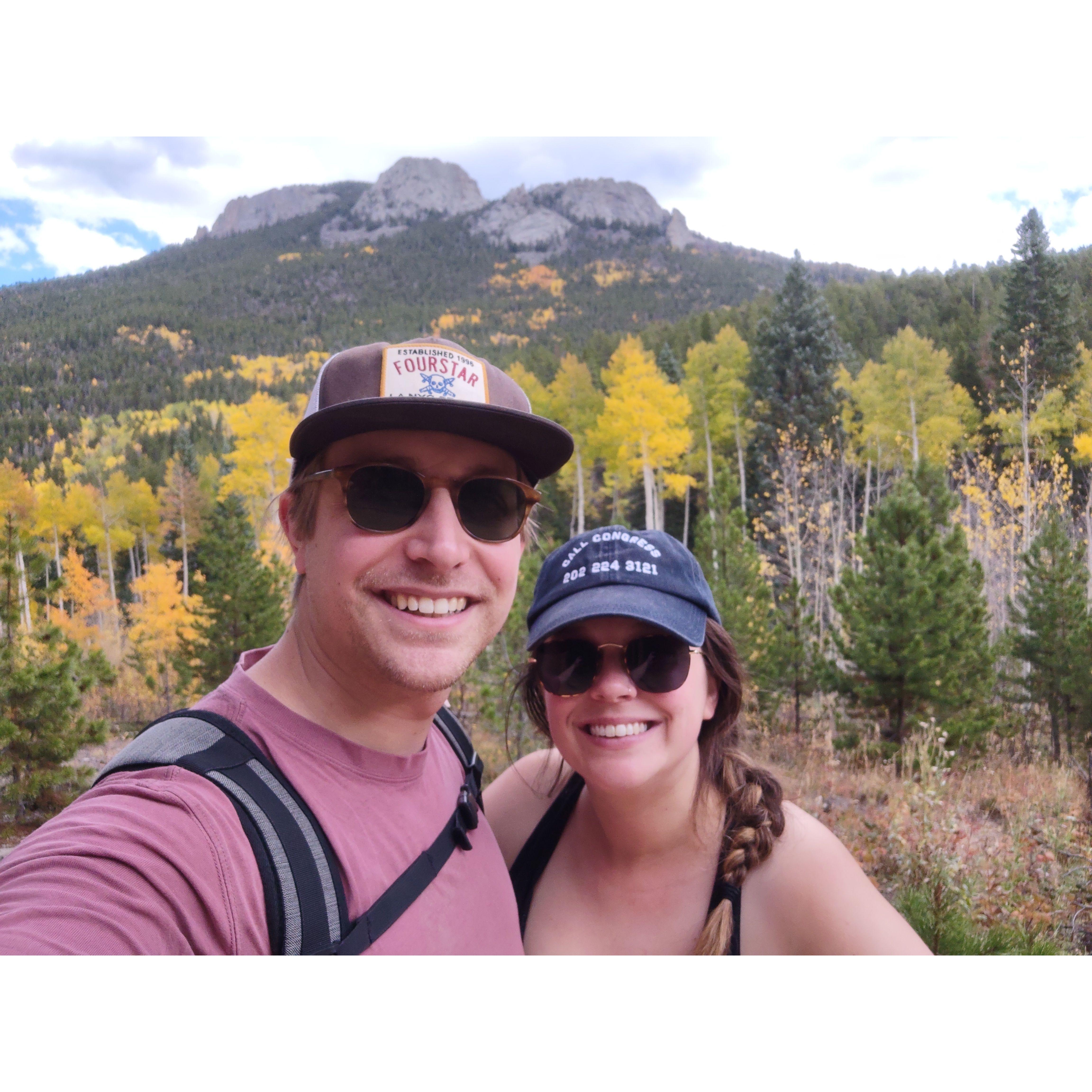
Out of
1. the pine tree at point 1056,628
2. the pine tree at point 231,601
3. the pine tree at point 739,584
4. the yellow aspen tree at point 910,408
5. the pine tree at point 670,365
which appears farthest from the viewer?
the pine tree at point 670,365

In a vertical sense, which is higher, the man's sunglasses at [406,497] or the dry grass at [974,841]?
the man's sunglasses at [406,497]

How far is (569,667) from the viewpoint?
5.38 feet

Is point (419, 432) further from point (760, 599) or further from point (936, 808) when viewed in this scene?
point (760, 599)

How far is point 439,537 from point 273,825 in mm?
565

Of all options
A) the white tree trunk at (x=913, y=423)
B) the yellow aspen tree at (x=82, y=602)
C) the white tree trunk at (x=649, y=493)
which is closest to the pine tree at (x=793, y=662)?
the white tree trunk at (x=913, y=423)

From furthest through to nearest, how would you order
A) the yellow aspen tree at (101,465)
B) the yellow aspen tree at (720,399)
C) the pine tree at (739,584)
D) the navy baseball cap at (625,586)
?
the yellow aspen tree at (720,399)
the pine tree at (739,584)
the yellow aspen tree at (101,465)
the navy baseball cap at (625,586)

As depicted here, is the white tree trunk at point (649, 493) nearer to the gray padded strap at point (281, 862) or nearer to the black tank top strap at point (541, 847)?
the black tank top strap at point (541, 847)

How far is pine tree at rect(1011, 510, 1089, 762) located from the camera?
18.9ft

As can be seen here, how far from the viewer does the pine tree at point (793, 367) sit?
71.7ft

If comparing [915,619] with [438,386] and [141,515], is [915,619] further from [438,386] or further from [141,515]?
[141,515]

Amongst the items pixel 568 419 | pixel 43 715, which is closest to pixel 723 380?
pixel 568 419

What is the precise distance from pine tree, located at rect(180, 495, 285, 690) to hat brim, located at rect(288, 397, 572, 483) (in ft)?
34.4

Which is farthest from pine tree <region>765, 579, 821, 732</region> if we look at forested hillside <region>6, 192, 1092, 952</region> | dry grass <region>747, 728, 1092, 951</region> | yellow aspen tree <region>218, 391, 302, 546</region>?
yellow aspen tree <region>218, 391, 302, 546</region>

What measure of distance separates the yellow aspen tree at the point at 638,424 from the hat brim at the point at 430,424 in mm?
13576
